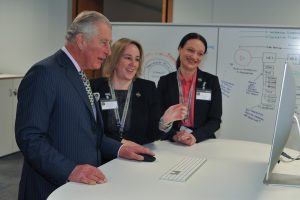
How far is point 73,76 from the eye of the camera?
1.95 meters

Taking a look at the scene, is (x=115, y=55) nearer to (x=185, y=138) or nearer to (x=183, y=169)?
(x=185, y=138)

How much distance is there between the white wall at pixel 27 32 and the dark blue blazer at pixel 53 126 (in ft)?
13.4

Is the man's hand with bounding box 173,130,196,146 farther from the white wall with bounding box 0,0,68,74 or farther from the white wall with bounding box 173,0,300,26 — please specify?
the white wall with bounding box 0,0,68,74

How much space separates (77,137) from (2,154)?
3746 mm

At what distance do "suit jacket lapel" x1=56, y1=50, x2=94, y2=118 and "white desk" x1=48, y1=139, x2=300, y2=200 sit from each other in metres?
0.34

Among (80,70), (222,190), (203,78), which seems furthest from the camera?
(203,78)

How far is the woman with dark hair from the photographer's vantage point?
10.5 feet

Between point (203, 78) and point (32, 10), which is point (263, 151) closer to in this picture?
point (203, 78)

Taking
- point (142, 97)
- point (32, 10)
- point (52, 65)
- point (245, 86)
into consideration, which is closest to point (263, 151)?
point (142, 97)

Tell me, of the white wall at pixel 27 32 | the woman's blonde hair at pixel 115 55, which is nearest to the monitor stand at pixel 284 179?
the woman's blonde hair at pixel 115 55

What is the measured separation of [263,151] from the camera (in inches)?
101

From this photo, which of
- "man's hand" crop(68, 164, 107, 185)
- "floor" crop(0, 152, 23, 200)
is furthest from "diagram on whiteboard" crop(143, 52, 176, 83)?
"man's hand" crop(68, 164, 107, 185)

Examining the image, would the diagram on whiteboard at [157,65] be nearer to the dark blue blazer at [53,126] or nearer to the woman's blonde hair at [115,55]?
the woman's blonde hair at [115,55]

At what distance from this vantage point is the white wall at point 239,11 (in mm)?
4531
